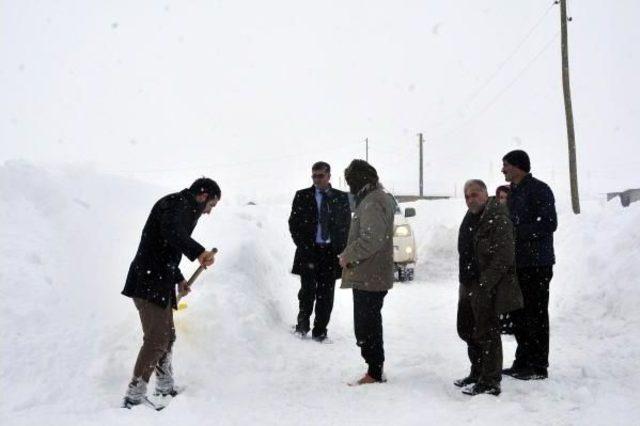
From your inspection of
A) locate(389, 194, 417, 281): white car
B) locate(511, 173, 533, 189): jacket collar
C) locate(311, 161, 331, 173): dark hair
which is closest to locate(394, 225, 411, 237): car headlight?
locate(389, 194, 417, 281): white car

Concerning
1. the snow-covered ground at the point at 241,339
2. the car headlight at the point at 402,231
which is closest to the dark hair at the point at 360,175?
the snow-covered ground at the point at 241,339

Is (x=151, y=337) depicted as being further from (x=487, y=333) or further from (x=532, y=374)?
(x=532, y=374)

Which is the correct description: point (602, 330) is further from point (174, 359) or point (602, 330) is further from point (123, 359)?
point (123, 359)

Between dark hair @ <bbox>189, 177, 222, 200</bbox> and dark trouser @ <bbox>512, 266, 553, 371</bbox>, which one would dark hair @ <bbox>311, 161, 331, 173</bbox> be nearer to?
dark hair @ <bbox>189, 177, 222, 200</bbox>

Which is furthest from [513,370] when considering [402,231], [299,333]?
[402,231]

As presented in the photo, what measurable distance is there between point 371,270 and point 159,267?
182 centimetres

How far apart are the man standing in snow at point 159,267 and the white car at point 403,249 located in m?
7.64

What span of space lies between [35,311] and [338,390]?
2.90m

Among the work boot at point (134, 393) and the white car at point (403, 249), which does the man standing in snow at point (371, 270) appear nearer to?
the work boot at point (134, 393)

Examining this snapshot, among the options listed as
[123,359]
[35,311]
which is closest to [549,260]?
[123,359]

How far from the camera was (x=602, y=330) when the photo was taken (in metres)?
6.72

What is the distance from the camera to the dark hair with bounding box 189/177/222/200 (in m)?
4.45

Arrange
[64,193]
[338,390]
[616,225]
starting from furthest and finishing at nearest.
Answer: [616,225]
[64,193]
[338,390]

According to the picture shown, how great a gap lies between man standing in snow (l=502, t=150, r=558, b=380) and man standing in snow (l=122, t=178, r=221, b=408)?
2.78m
